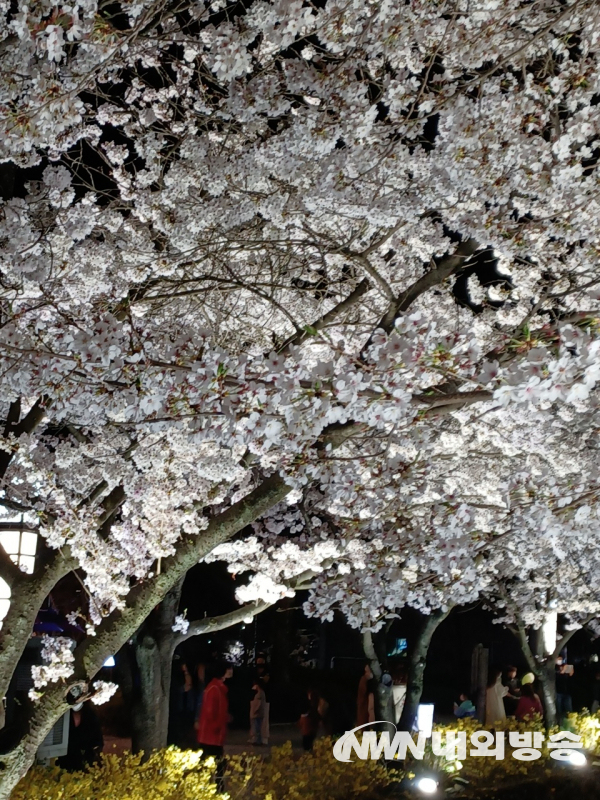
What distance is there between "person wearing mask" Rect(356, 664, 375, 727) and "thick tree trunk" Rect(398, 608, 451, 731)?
1.44ft

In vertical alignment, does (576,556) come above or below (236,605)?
below

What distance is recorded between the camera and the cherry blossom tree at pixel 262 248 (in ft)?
11.7

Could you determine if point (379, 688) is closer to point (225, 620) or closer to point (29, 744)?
point (225, 620)

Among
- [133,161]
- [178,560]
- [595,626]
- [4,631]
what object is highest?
[133,161]

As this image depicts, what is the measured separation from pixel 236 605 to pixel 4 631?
1851 centimetres

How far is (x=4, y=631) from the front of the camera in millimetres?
5398

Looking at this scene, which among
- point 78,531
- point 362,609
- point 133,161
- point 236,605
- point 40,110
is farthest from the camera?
point 236,605

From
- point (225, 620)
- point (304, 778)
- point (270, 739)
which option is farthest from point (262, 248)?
point (270, 739)

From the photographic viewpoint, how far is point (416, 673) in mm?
11406

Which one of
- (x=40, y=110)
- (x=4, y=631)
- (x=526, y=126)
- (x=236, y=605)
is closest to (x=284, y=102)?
(x=526, y=126)

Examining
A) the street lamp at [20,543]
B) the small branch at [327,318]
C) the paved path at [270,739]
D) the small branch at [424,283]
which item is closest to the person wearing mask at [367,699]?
the paved path at [270,739]

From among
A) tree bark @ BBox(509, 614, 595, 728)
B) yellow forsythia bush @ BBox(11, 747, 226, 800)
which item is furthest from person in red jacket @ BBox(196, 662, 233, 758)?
tree bark @ BBox(509, 614, 595, 728)

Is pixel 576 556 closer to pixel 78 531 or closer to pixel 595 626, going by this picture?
pixel 595 626

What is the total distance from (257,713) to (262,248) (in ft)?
30.4
